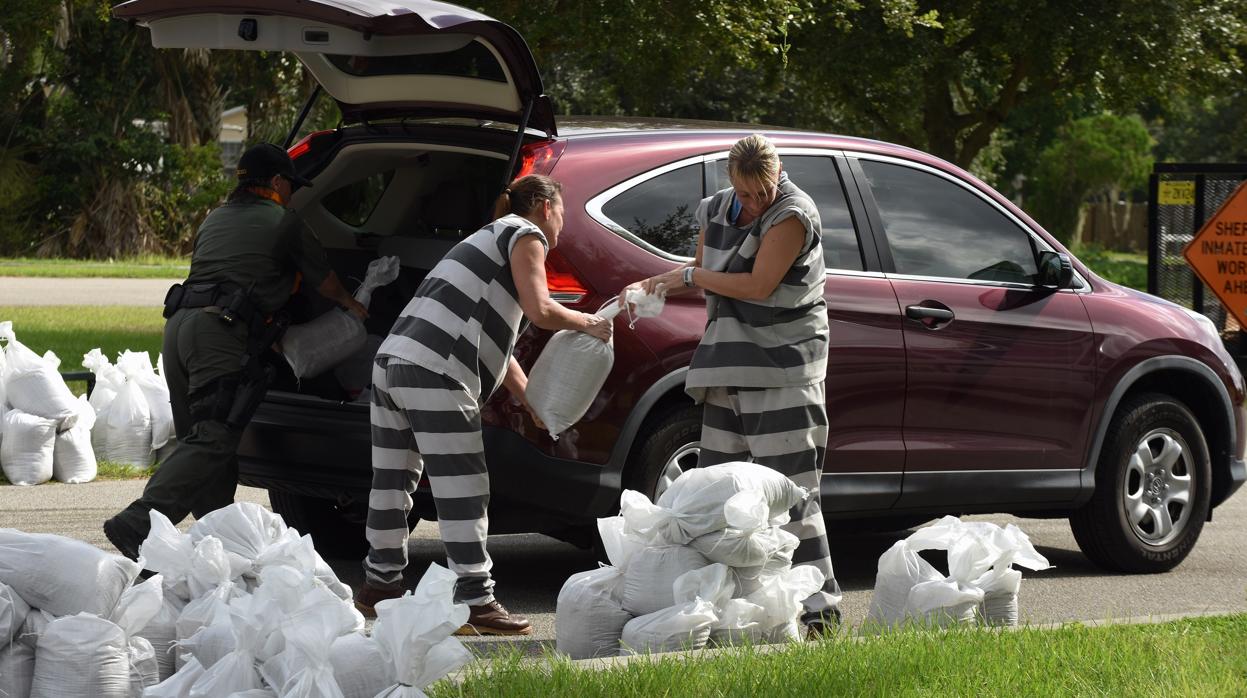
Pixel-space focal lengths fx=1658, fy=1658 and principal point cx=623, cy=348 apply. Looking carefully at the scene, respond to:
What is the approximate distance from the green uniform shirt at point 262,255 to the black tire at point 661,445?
1462 millimetres

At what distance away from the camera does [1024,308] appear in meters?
6.94

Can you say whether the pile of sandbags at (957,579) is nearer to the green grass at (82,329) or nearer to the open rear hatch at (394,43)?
the open rear hatch at (394,43)

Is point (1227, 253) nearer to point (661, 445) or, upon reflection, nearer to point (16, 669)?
point (661, 445)

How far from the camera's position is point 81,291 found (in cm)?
2330

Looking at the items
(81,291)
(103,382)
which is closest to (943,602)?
(103,382)

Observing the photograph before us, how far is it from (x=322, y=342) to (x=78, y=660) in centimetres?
256

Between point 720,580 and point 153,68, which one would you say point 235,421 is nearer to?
point 720,580

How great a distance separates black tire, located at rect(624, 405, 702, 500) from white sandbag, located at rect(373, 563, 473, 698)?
6.93ft

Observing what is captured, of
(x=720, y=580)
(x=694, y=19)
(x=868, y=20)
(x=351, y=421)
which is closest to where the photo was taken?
(x=720, y=580)

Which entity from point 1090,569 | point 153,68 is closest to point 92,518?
point 1090,569

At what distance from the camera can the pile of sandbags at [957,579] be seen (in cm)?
522

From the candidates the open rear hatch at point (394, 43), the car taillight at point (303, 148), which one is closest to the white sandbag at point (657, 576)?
the open rear hatch at point (394, 43)

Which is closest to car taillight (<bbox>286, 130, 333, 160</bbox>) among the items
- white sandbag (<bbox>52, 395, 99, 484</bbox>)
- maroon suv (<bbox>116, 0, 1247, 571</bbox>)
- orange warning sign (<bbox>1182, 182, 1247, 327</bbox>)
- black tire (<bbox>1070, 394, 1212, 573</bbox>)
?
maroon suv (<bbox>116, 0, 1247, 571</bbox>)

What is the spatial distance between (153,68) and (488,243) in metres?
29.9
